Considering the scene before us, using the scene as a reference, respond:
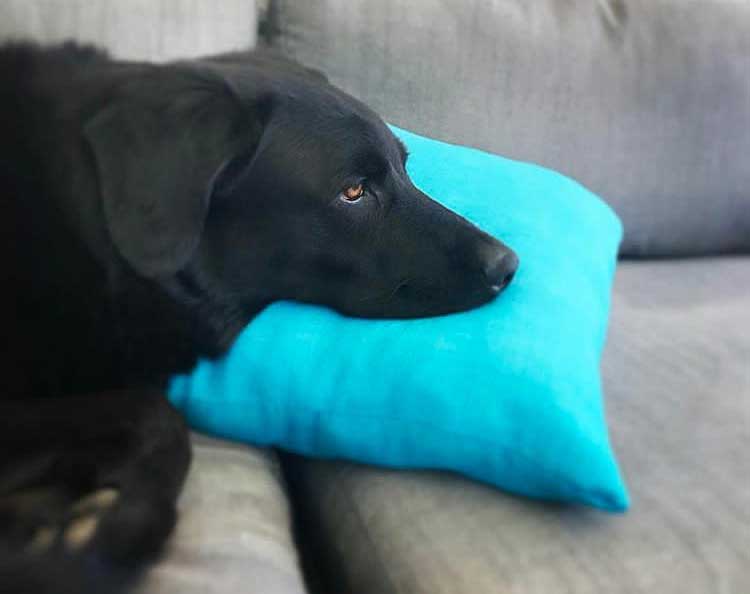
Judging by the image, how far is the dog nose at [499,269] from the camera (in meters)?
0.94

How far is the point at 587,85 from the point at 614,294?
46cm

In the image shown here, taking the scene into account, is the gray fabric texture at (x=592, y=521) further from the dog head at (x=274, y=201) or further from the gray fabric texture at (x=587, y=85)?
the gray fabric texture at (x=587, y=85)

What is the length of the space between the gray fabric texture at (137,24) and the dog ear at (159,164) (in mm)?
433

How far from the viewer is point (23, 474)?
0.69 m

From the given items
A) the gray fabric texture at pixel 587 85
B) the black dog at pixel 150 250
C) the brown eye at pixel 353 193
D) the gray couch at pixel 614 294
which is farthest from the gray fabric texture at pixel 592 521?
the gray fabric texture at pixel 587 85

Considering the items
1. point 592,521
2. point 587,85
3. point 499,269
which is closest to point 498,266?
point 499,269

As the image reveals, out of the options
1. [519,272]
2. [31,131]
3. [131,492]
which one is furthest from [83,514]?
[519,272]

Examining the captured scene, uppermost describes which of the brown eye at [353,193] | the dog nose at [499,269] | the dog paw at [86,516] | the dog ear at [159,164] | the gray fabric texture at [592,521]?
the dog ear at [159,164]

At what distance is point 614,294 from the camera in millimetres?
1493

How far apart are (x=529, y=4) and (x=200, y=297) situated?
1.07m

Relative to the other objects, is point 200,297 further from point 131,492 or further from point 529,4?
point 529,4

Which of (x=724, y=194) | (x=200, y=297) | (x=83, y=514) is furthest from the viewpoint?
(x=724, y=194)

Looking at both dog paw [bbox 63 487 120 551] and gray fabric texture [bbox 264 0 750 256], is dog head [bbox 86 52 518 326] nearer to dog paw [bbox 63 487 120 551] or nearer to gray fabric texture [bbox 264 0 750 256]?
dog paw [bbox 63 487 120 551]

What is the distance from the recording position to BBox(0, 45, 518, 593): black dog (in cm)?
70
